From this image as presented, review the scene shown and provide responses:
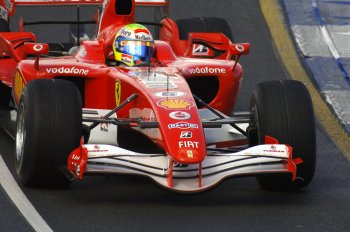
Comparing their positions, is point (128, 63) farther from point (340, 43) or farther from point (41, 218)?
point (340, 43)

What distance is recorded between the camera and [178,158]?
32.0ft

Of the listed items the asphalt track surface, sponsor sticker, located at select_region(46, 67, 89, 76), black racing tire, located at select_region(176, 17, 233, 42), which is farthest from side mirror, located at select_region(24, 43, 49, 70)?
black racing tire, located at select_region(176, 17, 233, 42)

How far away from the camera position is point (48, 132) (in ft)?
33.6

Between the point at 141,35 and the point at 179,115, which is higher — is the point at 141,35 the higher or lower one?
the higher one

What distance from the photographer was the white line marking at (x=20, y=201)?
952 cm

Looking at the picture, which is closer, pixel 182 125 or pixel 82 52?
pixel 182 125

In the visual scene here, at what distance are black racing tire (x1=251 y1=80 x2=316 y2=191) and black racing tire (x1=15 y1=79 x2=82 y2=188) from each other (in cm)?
147

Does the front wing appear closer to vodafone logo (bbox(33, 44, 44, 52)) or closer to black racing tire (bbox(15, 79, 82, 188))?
black racing tire (bbox(15, 79, 82, 188))

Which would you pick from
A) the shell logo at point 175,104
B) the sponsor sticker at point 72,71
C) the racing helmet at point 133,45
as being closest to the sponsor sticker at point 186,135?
the shell logo at point 175,104

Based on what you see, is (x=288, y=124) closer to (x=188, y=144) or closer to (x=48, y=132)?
(x=188, y=144)

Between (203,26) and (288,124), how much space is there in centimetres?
411

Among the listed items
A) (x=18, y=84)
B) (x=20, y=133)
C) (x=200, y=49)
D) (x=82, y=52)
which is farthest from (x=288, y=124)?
(x=200, y=49)

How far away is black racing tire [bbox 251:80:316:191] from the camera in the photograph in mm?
10508

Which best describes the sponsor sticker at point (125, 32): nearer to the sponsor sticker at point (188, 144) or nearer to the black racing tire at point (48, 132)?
the black racing tire at point (48, 132)
